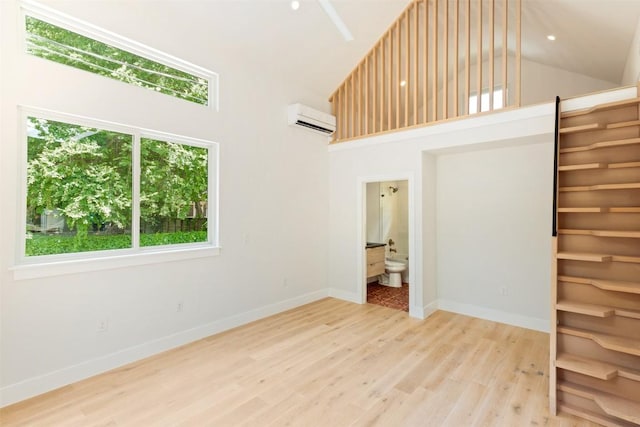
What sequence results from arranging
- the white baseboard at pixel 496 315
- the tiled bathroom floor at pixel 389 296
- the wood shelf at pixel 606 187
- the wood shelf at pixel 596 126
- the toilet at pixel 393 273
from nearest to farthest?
the wood shelf at pixel 606 187 → the wood shelf at pixel 596 126 → the white baseboard at pixel 496 315 → the tiled bathroom floor at pixel 389 296 → the toilet at pixel 393 273

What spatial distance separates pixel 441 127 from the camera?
4020 mm

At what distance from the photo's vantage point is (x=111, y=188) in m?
2.97

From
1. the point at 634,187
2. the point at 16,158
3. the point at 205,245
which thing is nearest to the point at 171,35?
the point at 16,158

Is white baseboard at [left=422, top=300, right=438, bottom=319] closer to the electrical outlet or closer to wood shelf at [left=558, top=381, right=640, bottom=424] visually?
wood shelf at [left=558, top=381, right=640, bottom=424]

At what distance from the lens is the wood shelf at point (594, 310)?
6.88ft

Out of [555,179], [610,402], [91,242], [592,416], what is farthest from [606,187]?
[91,242]

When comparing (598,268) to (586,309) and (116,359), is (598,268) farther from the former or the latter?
(116,359)

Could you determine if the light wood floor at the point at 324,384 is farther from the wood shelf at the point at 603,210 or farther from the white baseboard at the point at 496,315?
the wood shelf at the point at 603,210

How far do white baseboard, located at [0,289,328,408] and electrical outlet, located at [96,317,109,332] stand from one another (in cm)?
25

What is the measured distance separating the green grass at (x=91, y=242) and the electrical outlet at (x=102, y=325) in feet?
2.16

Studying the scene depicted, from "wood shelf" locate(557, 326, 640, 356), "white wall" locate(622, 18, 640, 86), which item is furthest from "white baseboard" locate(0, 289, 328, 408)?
"white wall" locate(622, 18, 640, 86)

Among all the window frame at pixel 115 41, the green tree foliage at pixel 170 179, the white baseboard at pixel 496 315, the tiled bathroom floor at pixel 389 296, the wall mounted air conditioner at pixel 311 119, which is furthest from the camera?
the tiled bathroom floor at pixel 389 296

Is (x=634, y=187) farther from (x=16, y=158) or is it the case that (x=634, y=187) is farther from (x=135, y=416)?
(x=16, y=158)

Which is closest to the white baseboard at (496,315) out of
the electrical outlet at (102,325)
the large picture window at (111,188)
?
the large picture window at (111,188)
